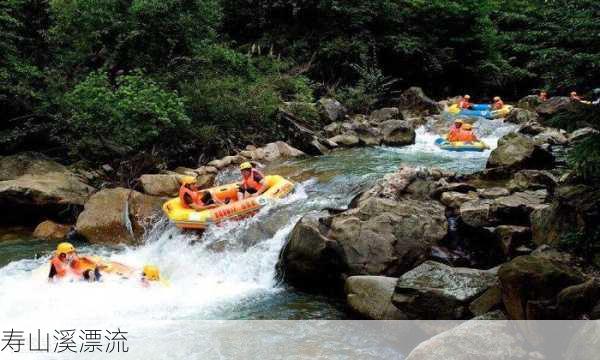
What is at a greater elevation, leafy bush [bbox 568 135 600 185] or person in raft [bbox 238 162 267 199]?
leafy bush [bbox 568 135 600 185]

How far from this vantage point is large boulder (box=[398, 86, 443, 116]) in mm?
18609

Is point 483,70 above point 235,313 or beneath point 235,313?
above

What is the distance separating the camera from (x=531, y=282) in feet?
13.1

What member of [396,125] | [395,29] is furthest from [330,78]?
[396,125]

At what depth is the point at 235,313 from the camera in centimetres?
615

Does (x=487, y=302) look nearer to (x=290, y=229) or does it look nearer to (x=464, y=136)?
(x=290, y=229)

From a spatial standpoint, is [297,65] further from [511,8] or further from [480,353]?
[480,353]

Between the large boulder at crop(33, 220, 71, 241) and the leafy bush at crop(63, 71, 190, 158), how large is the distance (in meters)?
2.02

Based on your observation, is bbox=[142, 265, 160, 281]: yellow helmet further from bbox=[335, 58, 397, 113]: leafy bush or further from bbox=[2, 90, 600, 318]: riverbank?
bbox=[335, 58, 397, 113]: leafy bush

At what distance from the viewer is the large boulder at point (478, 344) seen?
388cm

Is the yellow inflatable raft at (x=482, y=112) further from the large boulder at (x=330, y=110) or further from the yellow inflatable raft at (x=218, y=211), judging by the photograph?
the yellow inflatable raft at (x=218, y=211)

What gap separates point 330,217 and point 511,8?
20.7 m

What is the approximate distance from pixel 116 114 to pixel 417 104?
11.5 metres

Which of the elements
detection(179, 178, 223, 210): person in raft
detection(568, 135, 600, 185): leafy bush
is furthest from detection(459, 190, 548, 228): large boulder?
detection(179, 178, 223, 210): person in raft
